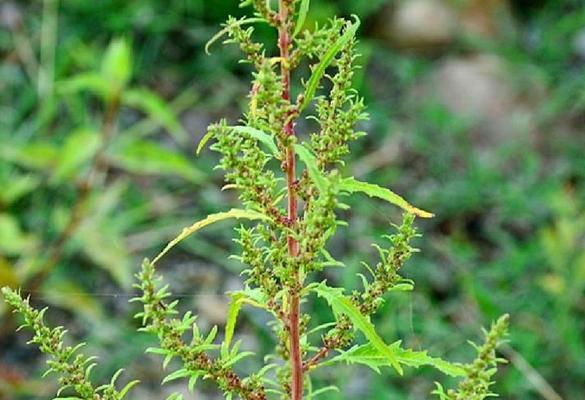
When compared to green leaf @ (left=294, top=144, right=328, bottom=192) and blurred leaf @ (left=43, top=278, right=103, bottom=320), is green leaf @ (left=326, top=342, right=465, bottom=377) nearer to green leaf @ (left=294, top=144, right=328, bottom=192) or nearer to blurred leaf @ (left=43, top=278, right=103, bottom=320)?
green leaf @ (left=294, top=144, right=328, bottom=192)

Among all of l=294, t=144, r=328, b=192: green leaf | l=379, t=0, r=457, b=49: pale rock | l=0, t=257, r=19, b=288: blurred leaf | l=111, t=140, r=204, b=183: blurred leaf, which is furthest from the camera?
l=379, t=0, r=457, b=49: pale rock

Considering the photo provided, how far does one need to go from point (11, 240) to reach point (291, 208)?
1677 millimetres

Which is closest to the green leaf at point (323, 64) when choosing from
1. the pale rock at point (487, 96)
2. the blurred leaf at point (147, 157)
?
the blurred leaf at point (147, 157)

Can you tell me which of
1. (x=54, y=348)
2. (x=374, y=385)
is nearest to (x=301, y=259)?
(x=54, y=348)

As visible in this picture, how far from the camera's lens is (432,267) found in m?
2.71

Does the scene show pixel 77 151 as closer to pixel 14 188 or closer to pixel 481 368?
pixel 14 188

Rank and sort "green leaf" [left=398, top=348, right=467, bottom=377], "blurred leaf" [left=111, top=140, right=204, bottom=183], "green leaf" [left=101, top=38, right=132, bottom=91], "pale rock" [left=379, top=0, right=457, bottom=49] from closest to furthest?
"green leaf" [left=398, top=348, right=467, bottom=377]
"green leaf" [left=101, top=38, right=132, bottom=91]
"blurred leaf" [left=111, top=140, right=204, bottom=183]
"pale rock" [left=379, top=0, right=457, bottom=49]

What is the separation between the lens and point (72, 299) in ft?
7.99

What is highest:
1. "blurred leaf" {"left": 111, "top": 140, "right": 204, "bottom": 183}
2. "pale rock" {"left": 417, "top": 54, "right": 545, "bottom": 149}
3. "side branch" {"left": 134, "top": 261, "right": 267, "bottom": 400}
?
"pale rock" {"left": 417, "top": 54, "right": 545, "bottom": 149}

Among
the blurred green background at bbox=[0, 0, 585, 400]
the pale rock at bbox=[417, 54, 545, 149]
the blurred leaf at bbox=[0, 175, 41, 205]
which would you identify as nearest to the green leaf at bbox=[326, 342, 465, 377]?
the blurred green background at bbox=[0, 0, 585, 400]

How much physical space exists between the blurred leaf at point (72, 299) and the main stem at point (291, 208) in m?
1.61

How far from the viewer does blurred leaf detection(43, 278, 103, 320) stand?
2.44 metres

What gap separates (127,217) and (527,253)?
1.04 meters

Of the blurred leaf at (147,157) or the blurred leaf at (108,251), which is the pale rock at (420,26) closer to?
the blurred leaf at (147,157)
